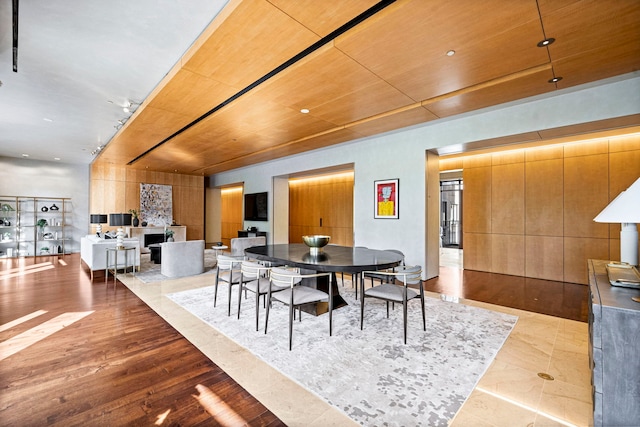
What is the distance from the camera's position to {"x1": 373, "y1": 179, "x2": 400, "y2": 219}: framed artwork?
5.93 meters

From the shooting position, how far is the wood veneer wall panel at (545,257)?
18.7 feet

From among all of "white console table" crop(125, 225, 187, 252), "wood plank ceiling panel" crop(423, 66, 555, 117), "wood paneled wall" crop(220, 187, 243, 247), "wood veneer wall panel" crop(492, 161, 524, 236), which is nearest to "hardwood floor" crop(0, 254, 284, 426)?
"wood plank ceiling panel" crop(423, 66, 555, 117)

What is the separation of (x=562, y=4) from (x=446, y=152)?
3.53 m

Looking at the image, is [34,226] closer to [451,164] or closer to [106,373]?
[106,373]

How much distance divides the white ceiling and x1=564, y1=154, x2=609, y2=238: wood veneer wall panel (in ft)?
21.7

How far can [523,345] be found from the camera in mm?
2916

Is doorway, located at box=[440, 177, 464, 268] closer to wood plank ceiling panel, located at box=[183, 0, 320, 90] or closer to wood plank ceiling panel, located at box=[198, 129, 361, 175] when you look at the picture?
wood plank ceiling panel, located at box=[198, 129, 361, 175]

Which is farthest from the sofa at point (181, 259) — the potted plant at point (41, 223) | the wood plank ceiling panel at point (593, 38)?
the wood plank ceiling panel at point (593, 38)

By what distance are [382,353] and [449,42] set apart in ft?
9.96

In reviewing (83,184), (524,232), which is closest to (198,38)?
(524,232)

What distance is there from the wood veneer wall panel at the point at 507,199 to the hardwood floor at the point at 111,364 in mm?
1794

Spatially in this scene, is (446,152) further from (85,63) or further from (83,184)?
(83,184)

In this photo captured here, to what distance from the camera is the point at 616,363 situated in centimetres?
161

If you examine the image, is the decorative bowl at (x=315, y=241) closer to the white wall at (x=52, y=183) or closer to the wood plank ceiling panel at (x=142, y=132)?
the wood plank ceiling panel at (x=142, y=132)
